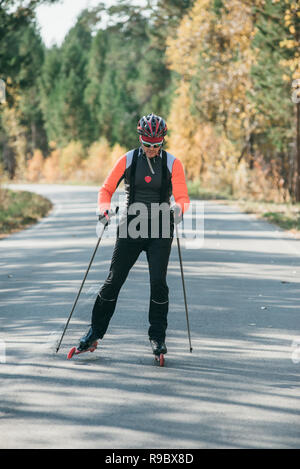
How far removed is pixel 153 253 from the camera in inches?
273

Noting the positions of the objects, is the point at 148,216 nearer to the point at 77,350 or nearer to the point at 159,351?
the point at 159,351

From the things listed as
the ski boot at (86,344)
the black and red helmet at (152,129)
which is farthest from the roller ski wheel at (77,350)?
the black and red helmet at (152,129)

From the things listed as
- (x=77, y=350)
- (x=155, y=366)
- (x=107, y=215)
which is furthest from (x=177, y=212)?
(x=77, y=350)

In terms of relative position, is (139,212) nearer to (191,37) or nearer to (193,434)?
(193,434)

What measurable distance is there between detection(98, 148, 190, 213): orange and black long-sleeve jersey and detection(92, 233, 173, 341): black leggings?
345mm

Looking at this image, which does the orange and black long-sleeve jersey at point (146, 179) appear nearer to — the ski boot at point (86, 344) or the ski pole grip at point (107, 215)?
the ski pole grip at point (107, 215)

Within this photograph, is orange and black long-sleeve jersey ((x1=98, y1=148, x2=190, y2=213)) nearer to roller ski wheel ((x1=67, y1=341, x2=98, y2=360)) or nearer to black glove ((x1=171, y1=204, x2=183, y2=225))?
black glove ((x1=171, y1=204, x2=183, y2=225))

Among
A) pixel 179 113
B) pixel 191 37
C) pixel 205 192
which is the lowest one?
pixel 205 192

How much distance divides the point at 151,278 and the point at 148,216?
535 millimetres

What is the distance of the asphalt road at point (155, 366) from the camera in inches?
196

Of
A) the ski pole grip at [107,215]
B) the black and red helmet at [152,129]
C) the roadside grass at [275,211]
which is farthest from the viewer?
the roadside grass at [275,211]

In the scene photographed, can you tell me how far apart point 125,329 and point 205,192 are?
1446 inches

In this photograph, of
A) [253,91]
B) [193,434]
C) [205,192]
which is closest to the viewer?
[193,434]

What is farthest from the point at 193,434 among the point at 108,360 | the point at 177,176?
the point at 177,176
